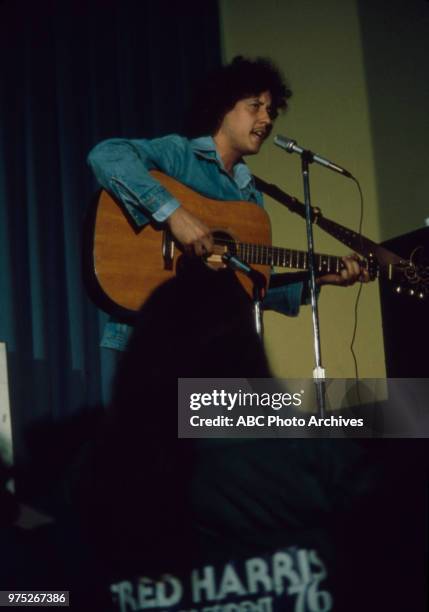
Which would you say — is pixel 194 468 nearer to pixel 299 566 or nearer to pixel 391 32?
pixel 299 566

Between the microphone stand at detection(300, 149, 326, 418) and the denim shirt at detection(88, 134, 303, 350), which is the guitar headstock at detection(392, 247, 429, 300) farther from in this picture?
the microphone stand at detection(300, 149, 326, 418)

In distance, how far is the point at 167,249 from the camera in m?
1.60

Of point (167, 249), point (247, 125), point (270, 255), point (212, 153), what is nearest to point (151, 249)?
point (167, 249)

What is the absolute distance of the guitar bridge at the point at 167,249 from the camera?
1.60 meters

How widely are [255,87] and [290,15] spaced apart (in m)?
0.68

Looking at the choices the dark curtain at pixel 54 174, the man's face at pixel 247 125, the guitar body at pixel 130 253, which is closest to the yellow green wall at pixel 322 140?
the man's face at pixel 247 125

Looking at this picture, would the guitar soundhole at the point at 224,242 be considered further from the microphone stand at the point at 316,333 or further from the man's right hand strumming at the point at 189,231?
the microphone stand at the point at 316,333

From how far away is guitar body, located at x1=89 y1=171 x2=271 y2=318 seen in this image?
1.53 metres

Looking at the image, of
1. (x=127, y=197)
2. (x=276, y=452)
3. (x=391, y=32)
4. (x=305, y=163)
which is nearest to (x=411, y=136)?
(x=391, y=32)

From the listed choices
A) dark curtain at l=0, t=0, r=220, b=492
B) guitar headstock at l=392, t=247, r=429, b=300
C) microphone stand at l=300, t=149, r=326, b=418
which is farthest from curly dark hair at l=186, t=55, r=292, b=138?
guitar headstock at l=392, t=247, r=429, b=300

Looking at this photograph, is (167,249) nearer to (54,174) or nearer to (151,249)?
(151,249)

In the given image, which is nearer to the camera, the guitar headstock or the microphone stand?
the microphone stand

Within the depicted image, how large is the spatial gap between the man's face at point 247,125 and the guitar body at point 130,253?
0.43 metres

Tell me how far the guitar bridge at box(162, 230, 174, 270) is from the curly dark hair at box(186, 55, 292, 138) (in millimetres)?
672
